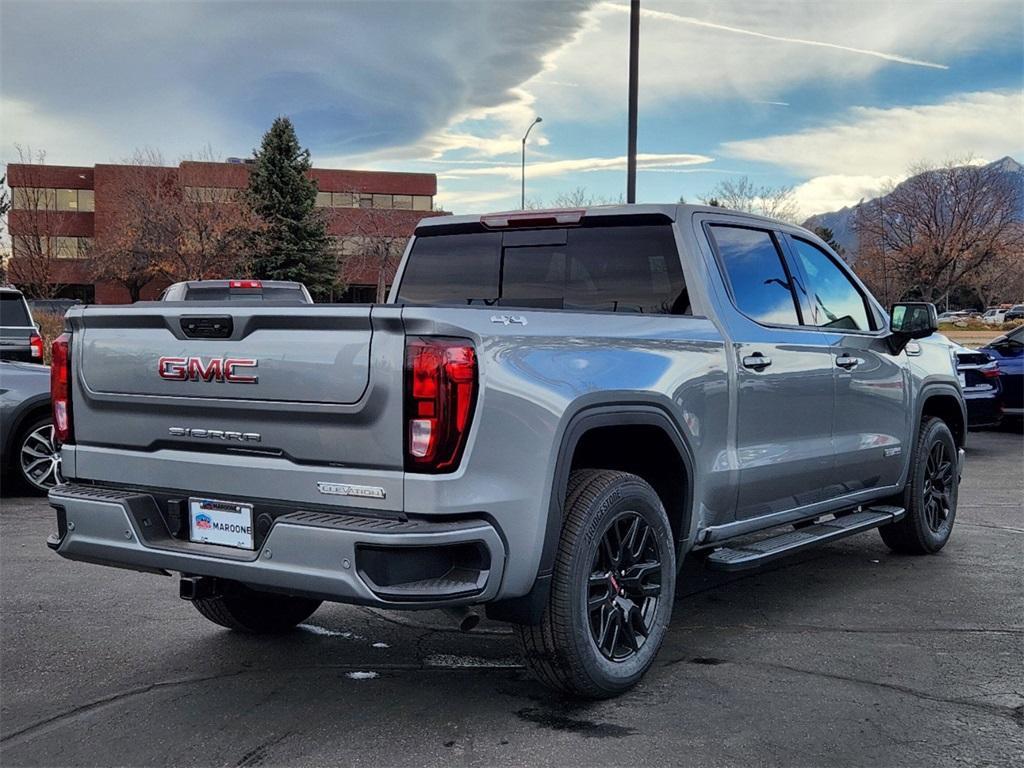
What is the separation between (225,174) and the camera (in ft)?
158

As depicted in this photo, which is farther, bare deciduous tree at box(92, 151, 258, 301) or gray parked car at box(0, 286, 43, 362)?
bare deciduous tree at box(92, 151, 258, 301)

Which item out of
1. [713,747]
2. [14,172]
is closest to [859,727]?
[713,747]

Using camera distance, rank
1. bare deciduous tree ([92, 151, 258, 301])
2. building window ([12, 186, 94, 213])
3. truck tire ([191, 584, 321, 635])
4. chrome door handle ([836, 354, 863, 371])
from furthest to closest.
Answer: building window ([12, 186, 94, 213]), bare deciduous tree ([92, 151, 258, 301]), chrome door handle ([836, 354, 863, 371]), truck tire ([191, 584, 321, 635])

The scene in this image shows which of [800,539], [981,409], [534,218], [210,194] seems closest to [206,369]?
[534,218]

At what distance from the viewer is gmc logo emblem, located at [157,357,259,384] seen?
3773mm

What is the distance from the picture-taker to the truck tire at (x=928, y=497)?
6.75m

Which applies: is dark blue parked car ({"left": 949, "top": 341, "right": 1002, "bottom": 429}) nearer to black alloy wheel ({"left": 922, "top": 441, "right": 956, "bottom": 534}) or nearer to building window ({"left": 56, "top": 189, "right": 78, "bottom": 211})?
black alloy wheel ({"left": 922, "top": 441, "right": 956, "bottom": 534})

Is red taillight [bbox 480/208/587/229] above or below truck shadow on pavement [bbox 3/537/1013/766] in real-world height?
above

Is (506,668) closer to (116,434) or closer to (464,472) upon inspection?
(464,472)

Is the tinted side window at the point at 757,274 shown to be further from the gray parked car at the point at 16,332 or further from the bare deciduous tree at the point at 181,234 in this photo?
the bare deciduous tree at the point at 181,234

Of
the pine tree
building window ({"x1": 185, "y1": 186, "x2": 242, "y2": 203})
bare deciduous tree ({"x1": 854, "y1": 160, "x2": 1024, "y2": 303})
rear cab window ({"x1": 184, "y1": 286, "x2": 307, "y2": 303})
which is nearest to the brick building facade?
building window ({"x1": 185, "y1": 186, "x2": 242, "y2": 203})

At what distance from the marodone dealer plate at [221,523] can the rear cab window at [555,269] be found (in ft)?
4.86

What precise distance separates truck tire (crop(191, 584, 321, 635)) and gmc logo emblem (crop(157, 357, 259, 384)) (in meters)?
1.33

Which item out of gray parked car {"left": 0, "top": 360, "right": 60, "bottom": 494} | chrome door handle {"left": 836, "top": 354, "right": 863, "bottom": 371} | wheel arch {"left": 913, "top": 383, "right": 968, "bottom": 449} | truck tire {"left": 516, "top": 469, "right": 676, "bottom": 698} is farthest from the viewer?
gray parked car {"left": 0, "top": 360, "right": 60, "bottom": 494}
